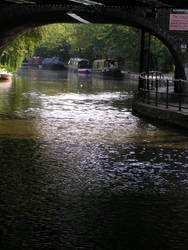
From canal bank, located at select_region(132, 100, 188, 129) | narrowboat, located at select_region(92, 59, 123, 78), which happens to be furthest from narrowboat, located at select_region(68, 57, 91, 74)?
canal bank, located at select_region(132, 100, 188, 129)

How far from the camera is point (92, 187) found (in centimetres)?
800

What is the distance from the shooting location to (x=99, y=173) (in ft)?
29.6

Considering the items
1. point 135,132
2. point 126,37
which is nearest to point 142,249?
point 135,132

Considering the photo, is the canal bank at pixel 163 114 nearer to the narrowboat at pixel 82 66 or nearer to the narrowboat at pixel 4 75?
the narrowboat at pixel 4 75

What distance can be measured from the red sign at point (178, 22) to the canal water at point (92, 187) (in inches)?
327

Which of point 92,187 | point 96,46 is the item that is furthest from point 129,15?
point 96,46

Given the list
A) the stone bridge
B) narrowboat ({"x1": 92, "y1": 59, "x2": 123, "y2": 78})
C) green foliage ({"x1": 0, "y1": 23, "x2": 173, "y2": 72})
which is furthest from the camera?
narrowboat ({"x1": 92, "y1": 59, "x2": 123, "y2": 78})

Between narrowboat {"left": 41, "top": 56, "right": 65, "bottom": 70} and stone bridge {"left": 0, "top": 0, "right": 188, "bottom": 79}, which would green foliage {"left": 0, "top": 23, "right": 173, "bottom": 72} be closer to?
stone bridge {"left": 0, "top": 0, "right": 188, "bottom": 79}

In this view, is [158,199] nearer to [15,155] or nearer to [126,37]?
[15,155]

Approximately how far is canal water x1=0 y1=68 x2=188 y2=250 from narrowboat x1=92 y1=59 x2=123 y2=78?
160 feet

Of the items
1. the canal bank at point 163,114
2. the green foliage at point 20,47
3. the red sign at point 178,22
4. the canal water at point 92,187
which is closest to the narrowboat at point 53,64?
the green foliage at point 20,47

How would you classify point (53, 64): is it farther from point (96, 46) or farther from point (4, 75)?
point (4, 75)

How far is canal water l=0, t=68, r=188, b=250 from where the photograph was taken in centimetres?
577

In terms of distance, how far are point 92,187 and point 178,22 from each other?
51.9 ft
